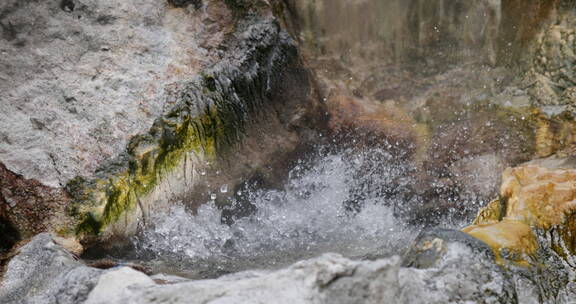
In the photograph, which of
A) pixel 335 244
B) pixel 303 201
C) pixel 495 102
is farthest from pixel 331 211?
pixel 495 102

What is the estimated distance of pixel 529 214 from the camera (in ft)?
8.11

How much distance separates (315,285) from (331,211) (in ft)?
5.68

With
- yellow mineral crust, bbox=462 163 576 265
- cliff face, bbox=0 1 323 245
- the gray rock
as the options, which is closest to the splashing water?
cliff face, bbox=0 1 323 245

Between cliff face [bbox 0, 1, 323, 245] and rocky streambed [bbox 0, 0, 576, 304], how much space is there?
10mm

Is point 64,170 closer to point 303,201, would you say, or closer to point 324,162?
point 303,201

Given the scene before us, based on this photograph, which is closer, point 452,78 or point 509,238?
point 509,238

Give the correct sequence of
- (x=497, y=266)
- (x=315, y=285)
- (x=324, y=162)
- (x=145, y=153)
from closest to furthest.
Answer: (x=315, y=285), (x=497, y=266), (x=145, y=153), (x=324, y=162)

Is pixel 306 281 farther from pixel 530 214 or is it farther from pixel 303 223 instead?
pixel 303 223

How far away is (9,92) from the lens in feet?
9.68

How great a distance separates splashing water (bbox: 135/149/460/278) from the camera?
2.90m

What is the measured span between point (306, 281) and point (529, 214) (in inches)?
50.5

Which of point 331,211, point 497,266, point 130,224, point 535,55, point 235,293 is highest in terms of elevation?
point 535,55

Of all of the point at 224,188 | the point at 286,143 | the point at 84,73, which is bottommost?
the point at 224,188

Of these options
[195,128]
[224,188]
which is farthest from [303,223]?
[195,128]
